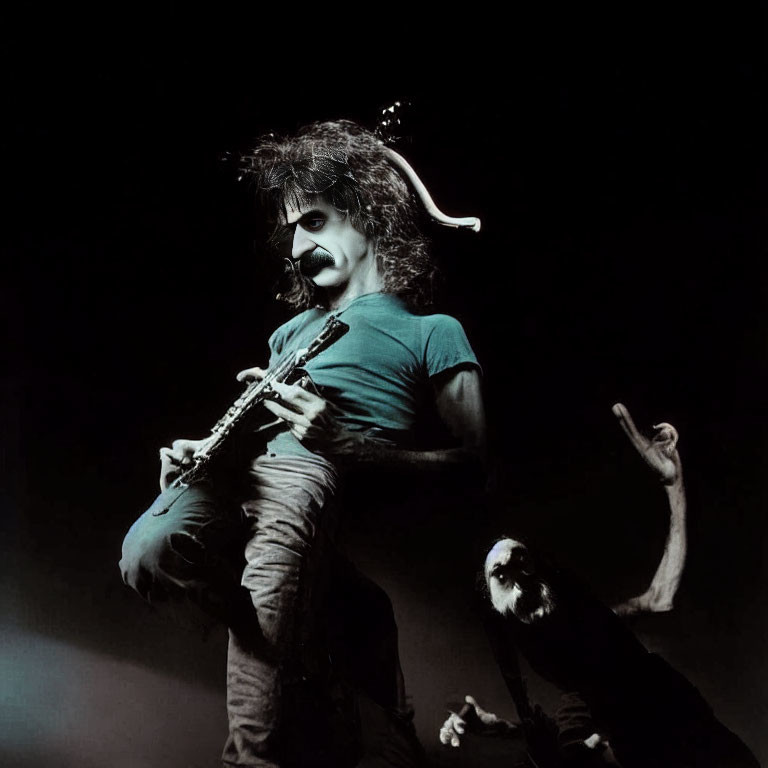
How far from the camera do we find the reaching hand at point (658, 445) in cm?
297

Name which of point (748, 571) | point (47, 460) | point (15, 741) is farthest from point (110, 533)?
point (748, 571)

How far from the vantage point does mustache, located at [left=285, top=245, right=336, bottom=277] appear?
2969 millimetres

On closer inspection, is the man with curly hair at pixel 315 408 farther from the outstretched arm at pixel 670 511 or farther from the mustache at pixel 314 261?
the outstretched arm at pixel 670 511

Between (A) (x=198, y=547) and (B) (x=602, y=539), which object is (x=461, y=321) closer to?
(B) (x=602, y=539)

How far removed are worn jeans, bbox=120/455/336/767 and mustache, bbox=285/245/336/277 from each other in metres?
0.67

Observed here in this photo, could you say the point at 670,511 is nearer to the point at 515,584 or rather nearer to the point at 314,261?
the point at 515,584

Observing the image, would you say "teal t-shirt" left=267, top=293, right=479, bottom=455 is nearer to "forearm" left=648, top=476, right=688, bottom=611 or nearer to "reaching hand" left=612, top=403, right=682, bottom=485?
"reaching hand" left=612, top=403, right=682, bottom=485

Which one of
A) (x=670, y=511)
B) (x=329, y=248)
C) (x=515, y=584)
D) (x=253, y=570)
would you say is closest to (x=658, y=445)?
(x=670, y=511)

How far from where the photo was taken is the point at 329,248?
2971mm

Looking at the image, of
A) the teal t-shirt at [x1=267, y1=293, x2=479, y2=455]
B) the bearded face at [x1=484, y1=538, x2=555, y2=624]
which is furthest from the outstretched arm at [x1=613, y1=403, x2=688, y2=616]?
the teal t-shirt at [x1=267, y1=293, x2=479, y2=455]

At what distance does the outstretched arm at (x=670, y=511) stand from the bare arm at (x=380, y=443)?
0.56 m

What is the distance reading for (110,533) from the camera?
2.93 metres

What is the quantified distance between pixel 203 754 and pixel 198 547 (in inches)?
26.0

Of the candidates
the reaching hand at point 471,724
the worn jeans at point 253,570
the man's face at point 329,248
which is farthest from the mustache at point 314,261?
the reaching hand at point 471,724
